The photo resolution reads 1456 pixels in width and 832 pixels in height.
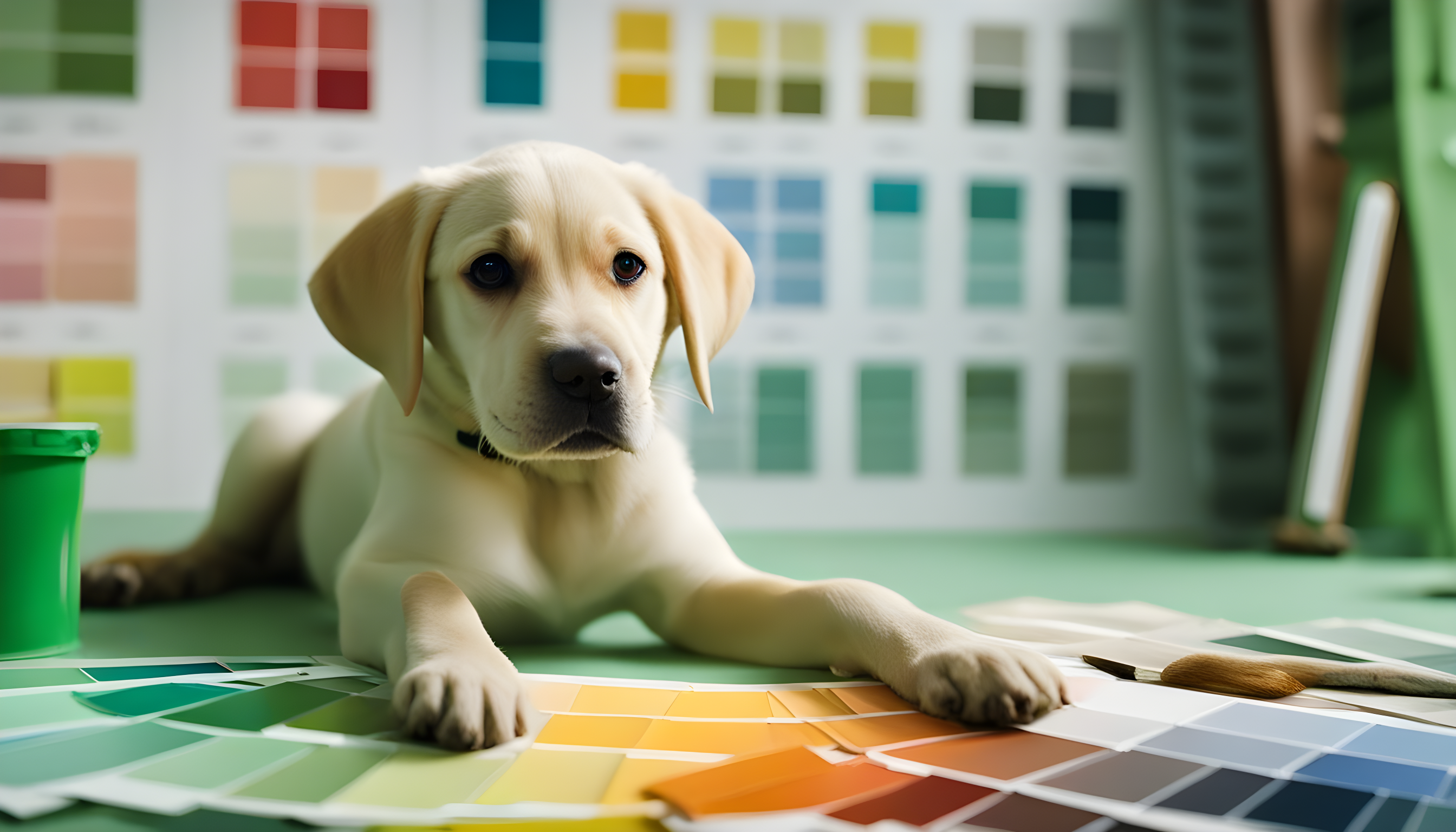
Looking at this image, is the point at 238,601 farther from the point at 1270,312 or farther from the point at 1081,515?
the point at 1270,312

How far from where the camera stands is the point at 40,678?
126 centimetres

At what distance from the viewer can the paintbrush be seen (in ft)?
4.01

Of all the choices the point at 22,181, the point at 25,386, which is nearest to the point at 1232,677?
the point at 25,386

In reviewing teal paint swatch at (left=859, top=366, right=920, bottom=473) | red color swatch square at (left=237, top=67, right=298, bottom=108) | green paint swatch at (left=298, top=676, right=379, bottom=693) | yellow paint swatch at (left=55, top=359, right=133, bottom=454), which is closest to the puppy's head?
green paint swatch at (left=298, top=676, right=379, bottom=693)

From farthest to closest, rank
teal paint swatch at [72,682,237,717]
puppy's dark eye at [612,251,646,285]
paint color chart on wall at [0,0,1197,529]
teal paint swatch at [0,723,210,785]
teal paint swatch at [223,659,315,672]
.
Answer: paint color chart on wall at [0,0,1197,529]
puppy's dark eye at [612,251,646,285]
teal paint swatch at [223,659,315,672]
teal paint swatch at [72,682,237,717]
teal paint swatch at [0,723,210,785]

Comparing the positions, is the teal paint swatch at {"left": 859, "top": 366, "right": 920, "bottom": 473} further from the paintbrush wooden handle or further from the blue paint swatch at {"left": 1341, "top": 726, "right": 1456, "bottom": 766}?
the blue paint swatch at {"left": 1341, "top": 726, "right": 1456, "bottom": 766}

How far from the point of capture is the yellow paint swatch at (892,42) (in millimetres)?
3861

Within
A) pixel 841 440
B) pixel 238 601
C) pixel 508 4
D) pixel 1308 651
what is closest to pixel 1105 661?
pixel 1308 651

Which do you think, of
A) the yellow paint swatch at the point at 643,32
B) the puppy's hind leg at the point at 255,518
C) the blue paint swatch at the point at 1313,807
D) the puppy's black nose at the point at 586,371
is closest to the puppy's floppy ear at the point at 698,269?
the puppy's black nose at the point at 586,371

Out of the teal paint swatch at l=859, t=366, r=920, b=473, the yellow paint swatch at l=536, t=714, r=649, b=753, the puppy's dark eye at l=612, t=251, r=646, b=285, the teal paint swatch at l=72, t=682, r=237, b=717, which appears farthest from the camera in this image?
the teal paint swatch at l=859, t=366, r=920, b=473

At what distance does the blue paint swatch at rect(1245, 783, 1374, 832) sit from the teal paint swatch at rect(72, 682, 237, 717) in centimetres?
115

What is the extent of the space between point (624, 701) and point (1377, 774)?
2.60 ft

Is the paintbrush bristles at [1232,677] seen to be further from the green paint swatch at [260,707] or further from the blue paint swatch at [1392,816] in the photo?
the green paint swatch at [260,707]

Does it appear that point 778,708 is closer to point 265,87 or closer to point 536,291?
point 536,291
